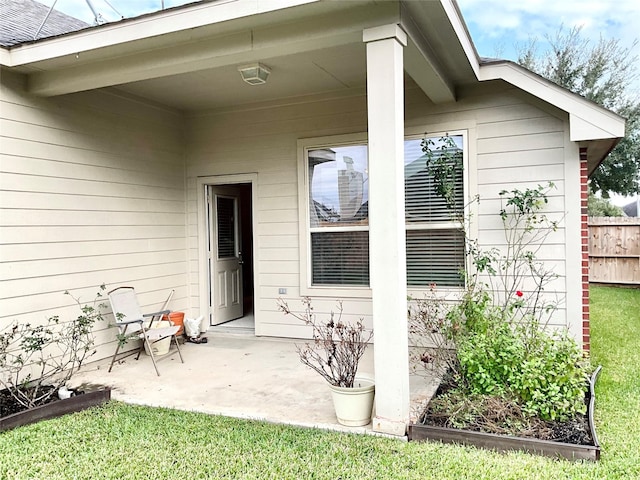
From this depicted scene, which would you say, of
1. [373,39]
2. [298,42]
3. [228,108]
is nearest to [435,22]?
[373,39]

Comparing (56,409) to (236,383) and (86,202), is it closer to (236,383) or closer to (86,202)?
(236,383)

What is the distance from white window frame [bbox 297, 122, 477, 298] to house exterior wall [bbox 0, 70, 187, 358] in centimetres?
168

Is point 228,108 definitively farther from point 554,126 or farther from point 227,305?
point 554,126

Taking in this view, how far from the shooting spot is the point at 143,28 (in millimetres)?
3469

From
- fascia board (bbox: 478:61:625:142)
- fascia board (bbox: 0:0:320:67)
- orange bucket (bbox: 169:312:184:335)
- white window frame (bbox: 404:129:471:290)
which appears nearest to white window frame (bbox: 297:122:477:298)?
white window frame (bbox: 404:129:471:290)

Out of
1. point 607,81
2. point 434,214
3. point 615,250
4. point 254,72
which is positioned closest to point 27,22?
point 254,72

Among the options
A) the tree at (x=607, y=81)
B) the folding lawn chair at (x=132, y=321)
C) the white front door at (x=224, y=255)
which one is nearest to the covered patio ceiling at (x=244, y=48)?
the white front door at (x=224, y=255)

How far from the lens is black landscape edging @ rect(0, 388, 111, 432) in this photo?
318cm

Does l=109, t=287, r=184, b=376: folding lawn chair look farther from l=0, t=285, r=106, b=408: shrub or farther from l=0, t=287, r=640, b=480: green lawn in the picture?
l=0, t=287, r=640, b=480: green lawn

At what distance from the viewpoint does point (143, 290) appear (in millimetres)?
5527

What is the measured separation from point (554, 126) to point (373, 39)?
95.7 inches

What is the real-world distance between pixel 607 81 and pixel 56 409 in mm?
14802

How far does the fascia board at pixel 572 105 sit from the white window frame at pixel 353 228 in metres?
0.67

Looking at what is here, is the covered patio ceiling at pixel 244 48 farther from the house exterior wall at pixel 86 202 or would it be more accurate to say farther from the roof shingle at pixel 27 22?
the house exterior wall at pixel 86 202
